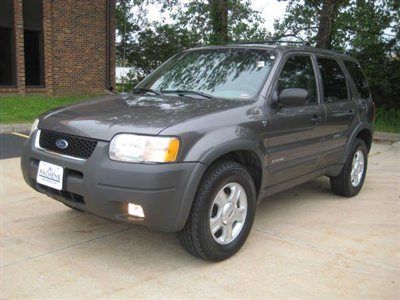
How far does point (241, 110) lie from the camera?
406cm

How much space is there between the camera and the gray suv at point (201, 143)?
11.3 ft

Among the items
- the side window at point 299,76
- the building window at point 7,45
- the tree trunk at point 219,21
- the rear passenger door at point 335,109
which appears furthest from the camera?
the building window at point 7,45

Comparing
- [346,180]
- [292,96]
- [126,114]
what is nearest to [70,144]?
[126,114]

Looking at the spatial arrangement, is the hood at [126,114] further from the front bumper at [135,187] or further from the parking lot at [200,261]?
the parking lot at [200,261]

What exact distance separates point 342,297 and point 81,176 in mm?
2069

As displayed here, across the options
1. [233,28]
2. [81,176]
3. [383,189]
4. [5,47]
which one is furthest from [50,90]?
[81,176]

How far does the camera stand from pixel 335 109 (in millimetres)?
5371

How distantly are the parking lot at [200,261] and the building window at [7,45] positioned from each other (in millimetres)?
12183

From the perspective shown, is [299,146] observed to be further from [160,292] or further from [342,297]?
[160,292]

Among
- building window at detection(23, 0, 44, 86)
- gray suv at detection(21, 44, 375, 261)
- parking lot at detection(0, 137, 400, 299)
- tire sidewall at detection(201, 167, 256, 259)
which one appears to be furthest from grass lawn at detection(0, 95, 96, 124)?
tire sidewall at detection(201, 167, 256, 259)

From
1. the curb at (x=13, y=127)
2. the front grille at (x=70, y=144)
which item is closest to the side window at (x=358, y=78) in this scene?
the front grille at (x=70, y=144)

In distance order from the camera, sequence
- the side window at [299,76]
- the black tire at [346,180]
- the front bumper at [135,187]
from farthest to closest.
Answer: the black tire at [346,180] < the side window at [299,76] < the front bumper at [135,187]

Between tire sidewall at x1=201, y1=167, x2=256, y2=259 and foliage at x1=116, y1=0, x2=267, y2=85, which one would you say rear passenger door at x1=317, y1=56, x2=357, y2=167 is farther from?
foliage at x1=116, y1=0, x2=267, y2=85

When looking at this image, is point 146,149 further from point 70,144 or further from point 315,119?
point 315,119
